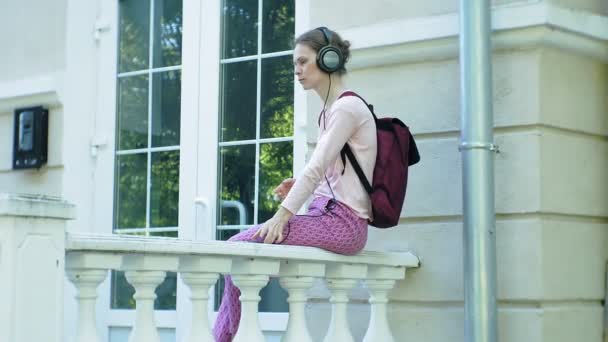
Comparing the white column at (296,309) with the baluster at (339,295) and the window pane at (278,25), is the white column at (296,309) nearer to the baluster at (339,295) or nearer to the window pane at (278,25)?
the baluster at (339,295)

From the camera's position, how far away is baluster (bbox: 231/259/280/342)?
154 inches

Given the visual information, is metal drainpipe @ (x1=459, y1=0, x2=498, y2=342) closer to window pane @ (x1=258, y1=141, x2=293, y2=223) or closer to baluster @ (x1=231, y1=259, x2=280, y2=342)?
baluster @ (x1=231, y1=259, x2=280, y2=342)

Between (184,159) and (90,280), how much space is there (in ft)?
8.44

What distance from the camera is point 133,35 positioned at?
6.34m

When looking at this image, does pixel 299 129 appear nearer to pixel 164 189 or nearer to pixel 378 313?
pixel 164 189

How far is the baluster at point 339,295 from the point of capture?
4.37 meters

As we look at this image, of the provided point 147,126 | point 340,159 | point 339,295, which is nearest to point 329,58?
point 340,159

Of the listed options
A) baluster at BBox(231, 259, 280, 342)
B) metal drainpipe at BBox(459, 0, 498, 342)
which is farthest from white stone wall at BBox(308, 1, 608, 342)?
baluster at BBox(231, 259, 280, 342)

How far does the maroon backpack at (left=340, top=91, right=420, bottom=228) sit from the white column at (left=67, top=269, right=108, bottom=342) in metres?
1.26

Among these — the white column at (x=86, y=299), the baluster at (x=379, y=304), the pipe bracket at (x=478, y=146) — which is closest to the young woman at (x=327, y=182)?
the baluster at (x=379, y=304)

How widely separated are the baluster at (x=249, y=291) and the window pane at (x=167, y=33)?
2.37m

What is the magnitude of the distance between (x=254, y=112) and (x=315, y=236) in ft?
5.43

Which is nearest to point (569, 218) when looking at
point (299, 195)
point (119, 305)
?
point (299, 195)

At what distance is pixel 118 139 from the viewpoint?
630 cm
